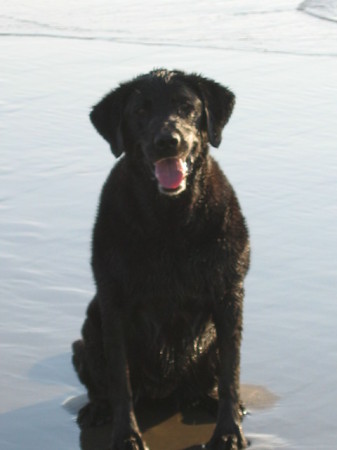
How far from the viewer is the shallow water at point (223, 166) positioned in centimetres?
495

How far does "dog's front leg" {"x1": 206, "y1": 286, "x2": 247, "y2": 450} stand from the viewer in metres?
4.70

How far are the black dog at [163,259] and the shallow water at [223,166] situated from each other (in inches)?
7.3

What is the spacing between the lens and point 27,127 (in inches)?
349

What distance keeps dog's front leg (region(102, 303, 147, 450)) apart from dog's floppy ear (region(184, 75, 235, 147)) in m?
0.83

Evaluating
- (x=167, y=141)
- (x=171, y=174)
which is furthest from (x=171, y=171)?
(x=167, y=141)

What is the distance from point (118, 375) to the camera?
4.75 metres

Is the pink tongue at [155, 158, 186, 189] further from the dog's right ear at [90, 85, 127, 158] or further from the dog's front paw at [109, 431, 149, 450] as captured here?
the dog's front paw at [109, 431, 149, 450]

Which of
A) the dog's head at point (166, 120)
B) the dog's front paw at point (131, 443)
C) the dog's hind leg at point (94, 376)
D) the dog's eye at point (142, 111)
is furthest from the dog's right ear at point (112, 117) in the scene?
the dog's front paw at point (131, 443)

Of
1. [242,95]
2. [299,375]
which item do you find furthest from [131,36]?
[299,375]

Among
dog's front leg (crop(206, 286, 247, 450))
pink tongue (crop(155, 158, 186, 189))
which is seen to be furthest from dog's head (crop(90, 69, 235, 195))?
dog's front leg (crop(206, 286, 247, 450))

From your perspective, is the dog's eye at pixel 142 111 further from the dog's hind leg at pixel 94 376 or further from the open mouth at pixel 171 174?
the dog's hind leg at pixel 94 376

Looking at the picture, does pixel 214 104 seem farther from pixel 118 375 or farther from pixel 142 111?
pixel 118 375

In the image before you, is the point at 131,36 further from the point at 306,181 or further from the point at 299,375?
the point at 299,375

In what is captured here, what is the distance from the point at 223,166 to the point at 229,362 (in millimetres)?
3222
